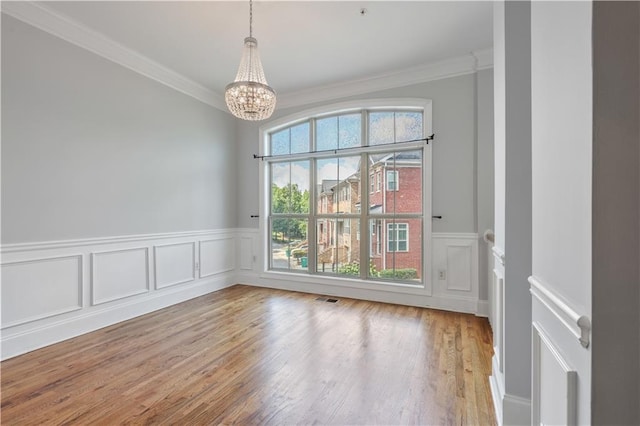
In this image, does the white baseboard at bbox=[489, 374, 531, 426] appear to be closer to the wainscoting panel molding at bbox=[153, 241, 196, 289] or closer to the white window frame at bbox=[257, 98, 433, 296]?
the white window frame at bbox=[257, 98, 433, 296]

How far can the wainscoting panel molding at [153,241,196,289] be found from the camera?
3639 mm

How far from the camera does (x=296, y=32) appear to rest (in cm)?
289

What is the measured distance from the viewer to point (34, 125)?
2568 millimetres

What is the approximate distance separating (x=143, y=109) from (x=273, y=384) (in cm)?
327

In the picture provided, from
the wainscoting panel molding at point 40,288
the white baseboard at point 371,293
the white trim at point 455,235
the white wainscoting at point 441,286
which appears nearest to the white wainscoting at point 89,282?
the wainscoting panel molding at point 40,288

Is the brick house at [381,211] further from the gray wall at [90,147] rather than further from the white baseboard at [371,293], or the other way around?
the gray wall at [90,147]

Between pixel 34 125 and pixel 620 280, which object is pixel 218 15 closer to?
pixel 34 125

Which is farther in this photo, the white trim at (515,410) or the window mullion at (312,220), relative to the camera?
the window mullion at (312,220)

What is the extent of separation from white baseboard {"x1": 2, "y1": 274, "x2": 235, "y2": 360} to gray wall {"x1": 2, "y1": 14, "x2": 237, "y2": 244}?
775 millimetres

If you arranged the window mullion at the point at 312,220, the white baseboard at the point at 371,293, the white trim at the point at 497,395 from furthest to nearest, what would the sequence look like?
the window mullion at the point at 312,220 < the white baseboard at the point at 371,293 < the white trim at the point at 497,395

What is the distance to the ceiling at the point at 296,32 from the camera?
2.54 metres

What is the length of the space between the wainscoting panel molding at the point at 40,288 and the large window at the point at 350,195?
2485 millimetres

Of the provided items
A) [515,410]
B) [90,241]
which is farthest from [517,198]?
[90,241]

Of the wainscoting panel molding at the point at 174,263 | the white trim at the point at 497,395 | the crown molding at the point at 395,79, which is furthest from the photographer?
the wainscoting panel molding at the point at 174,263
